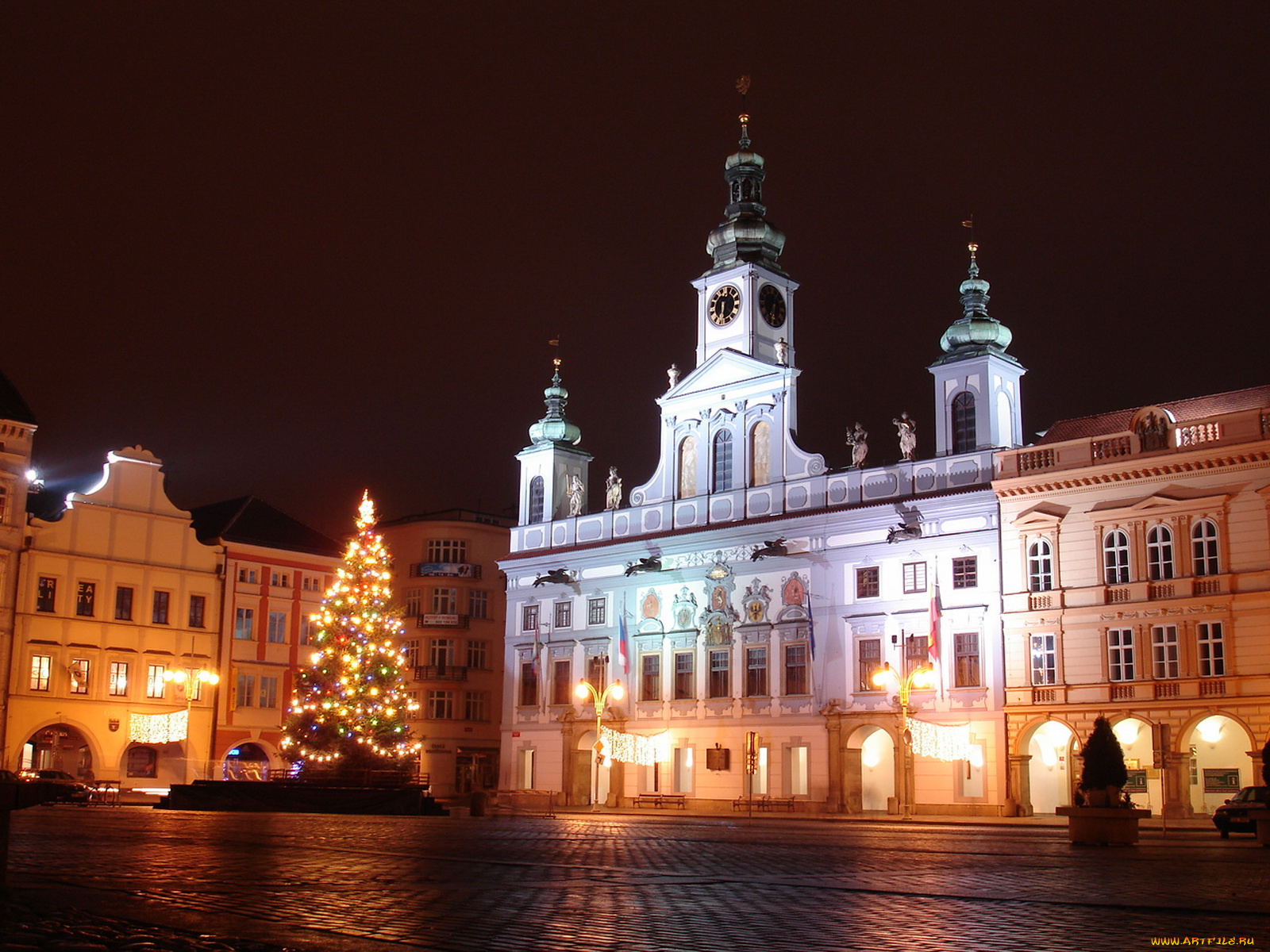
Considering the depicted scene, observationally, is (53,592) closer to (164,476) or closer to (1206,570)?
(164,476)

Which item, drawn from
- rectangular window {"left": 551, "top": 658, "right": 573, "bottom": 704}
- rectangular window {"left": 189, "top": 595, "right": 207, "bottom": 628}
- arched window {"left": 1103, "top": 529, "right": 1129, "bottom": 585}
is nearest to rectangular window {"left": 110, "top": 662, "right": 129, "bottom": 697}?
rectangular window {"left": 189, "top": 595, "right": 207, "bottom": 628}

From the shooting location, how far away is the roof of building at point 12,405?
56500 mm

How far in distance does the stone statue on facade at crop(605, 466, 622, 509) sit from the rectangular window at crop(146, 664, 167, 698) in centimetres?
1977

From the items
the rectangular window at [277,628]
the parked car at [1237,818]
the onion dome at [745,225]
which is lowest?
the parked car at [1237,818]

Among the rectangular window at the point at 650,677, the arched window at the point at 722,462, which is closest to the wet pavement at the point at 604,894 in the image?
the rectangular window at the point at 650,677

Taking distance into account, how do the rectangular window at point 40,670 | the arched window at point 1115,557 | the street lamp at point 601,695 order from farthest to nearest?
1. the rectangular window at point 40,670
2. the street lamp at point 601,695
3. the arched window at point 1115,557

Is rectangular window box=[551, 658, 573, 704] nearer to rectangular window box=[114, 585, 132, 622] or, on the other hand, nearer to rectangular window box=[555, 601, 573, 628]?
rectangular window box=[555, 601, 573, 628]

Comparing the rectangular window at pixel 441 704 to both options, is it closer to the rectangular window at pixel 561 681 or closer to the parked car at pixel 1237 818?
the rectangular window at pixel 561 681

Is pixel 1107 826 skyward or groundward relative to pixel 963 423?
groundward

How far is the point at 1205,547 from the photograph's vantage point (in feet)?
140

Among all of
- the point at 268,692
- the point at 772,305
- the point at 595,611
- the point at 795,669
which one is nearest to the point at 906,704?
the point at 795,669

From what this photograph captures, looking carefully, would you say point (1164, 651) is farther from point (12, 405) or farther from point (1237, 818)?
point (12, 405)

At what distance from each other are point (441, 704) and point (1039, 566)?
110 feet

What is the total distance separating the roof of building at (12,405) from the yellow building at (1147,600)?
3692 cm
